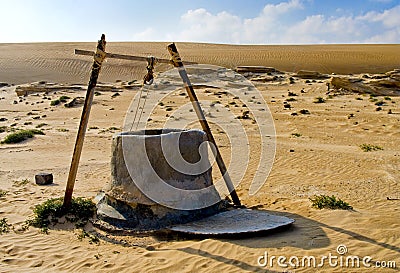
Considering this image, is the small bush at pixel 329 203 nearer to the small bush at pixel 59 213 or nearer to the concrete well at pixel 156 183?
the concrete well at pixel 156 183

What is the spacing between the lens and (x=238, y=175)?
8711 millimetres

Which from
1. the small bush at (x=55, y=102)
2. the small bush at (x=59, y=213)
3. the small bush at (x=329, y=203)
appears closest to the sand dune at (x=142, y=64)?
the small bush at (x=55, y=102)

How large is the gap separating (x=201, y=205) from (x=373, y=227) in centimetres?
225

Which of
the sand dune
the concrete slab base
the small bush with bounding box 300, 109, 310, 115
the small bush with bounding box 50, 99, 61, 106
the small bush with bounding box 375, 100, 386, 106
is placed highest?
the sand dune

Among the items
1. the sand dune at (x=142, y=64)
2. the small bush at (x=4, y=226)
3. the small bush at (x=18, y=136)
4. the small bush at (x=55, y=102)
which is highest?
the sand dune at (x=142, y=64)

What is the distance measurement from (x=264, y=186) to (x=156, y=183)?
2837mm

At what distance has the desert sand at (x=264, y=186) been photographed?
190 inches

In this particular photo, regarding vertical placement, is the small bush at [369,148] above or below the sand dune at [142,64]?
below

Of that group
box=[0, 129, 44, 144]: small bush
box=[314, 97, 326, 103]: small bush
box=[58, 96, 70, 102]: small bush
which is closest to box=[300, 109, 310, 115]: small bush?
box=[314, 97, 326, 103]: small bush

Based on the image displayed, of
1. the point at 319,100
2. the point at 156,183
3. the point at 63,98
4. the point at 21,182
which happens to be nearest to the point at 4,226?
the point at 156,183

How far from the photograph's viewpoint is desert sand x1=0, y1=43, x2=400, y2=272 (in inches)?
190

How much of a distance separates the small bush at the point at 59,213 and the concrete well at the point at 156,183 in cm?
53

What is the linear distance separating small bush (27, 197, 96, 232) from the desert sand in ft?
0.63

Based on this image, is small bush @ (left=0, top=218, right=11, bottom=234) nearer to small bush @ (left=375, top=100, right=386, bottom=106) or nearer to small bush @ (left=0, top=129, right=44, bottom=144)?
small bush @ (left=0, top=129, right=44, bottom=144)
